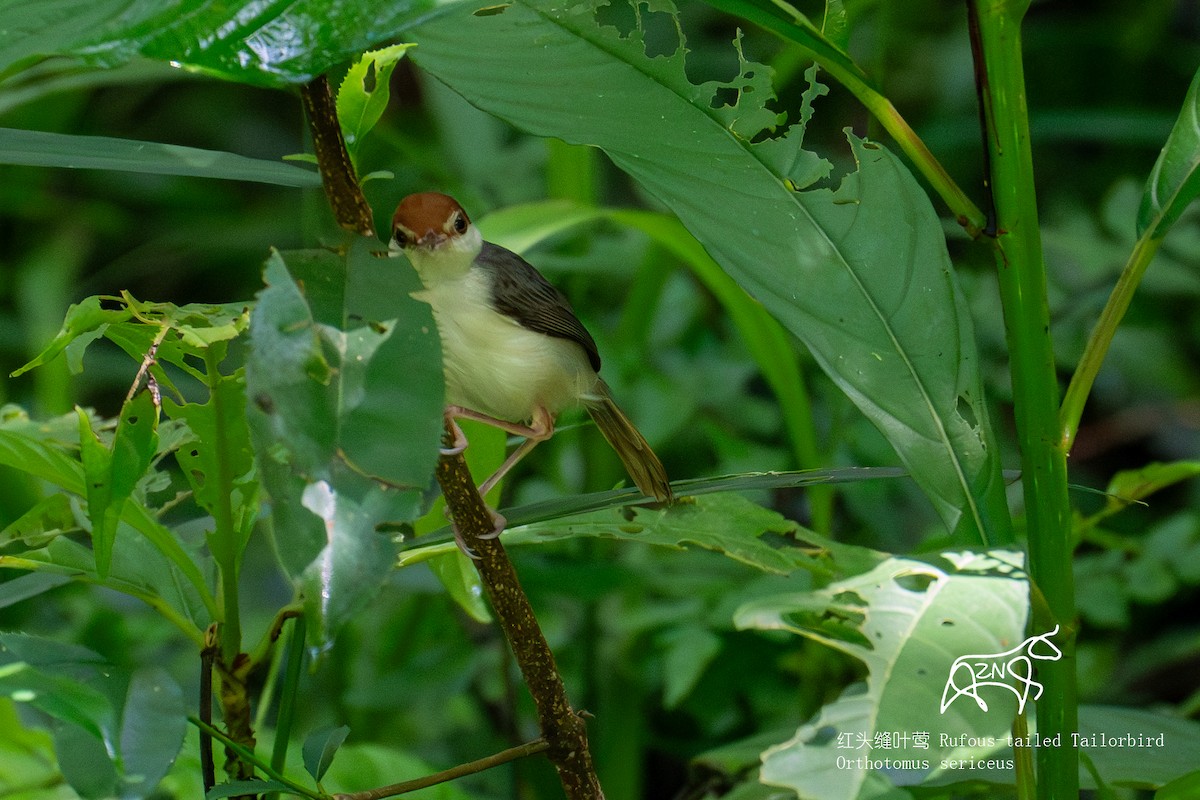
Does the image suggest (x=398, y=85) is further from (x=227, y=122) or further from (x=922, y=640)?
(x=922, y=640)

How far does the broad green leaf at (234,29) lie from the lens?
557 mm

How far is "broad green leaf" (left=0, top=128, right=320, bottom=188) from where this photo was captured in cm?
72

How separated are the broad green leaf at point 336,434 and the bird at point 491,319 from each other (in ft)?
1.63

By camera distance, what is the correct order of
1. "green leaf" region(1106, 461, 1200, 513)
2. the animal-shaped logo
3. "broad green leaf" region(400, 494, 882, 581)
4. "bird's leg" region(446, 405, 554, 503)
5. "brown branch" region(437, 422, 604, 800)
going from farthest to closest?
"green leaf" region(1106, 461, 1200, 513)
"bird's leg" region(446, 405, 554, 503)
"broad green leaf" region(400, 494, 882, 581)
"brown branch" region(437, 422, 604, 800)
the animal-shaped logo

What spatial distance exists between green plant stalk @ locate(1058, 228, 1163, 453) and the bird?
0.39 m

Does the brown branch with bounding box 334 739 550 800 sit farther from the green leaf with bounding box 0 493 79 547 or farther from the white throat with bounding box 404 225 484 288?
the white throat with bounding box 404 225 484 288

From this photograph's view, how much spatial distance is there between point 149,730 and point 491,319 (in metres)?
0.61

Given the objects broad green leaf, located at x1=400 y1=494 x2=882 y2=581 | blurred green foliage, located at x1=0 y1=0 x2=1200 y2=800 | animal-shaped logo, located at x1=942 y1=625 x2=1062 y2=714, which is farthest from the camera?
blurred green foliage, located at x1=0 y1=0 x2=1200 y2=800

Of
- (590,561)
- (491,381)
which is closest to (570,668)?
(590,561)

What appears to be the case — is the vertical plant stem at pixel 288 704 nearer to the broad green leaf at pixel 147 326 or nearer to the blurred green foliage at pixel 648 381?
the blurred green foliage at pixel 648 381

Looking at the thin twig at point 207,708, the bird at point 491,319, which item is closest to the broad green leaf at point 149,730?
the thin twig at point 207,708

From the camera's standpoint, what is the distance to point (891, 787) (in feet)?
2.45

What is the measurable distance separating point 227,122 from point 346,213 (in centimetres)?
348

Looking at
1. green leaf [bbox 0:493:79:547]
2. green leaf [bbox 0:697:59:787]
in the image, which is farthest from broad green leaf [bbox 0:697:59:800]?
green leaf [bbox 0:493:79:547]
